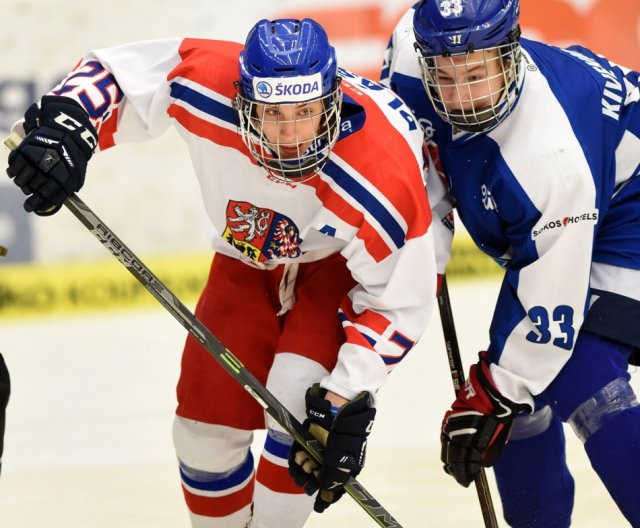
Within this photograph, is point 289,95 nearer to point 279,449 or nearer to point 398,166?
point 398,166

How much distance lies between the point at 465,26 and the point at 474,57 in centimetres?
7

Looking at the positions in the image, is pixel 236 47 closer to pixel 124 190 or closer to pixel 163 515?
pixel 163 515

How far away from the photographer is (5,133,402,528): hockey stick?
2662mm

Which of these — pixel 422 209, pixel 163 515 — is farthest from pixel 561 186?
pixel 163 515

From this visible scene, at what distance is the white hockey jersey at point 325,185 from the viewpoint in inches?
101

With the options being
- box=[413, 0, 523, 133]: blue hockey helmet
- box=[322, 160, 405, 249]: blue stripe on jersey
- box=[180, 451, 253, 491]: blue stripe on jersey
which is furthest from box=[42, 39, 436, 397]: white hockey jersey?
box=[180, 451, 253, 491]: blue stripe on jersey

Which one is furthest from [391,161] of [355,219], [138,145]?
[138,145]

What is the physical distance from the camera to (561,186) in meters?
2.58

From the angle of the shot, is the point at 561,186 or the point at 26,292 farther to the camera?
the point at 26,292

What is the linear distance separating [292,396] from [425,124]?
0.74 m

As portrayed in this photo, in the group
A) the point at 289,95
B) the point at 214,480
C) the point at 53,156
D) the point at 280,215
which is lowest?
the point at 214,480

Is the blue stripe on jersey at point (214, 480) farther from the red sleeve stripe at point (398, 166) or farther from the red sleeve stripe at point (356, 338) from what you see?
the red sleeve stripe at point (398, 166)

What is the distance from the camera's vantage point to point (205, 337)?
2.71 m

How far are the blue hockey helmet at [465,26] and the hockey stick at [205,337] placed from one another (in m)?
0.81
